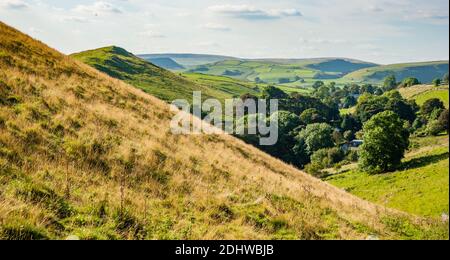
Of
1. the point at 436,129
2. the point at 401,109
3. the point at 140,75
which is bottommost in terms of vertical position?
the point at 436,129

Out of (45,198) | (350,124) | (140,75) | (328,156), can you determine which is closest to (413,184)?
(328,156)

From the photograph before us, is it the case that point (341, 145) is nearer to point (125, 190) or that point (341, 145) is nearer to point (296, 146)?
point (296, 146)

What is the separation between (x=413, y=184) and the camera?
2092 inches

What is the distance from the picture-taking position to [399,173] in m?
61.3

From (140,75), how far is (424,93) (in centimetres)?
12478

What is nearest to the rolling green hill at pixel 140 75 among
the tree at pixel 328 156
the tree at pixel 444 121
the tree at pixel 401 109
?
the tree at pixel 328 156

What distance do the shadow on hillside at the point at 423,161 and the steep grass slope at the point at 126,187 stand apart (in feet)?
168

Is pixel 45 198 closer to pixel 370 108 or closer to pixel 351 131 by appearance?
pixel 351 131

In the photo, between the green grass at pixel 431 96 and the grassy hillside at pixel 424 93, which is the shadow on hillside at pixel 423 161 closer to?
the grassy hillside at pixel 424 93

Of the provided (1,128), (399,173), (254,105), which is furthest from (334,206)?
(254,105)

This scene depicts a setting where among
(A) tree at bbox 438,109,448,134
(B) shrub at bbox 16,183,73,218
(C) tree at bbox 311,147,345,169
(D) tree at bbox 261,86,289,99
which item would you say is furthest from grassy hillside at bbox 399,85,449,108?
(B) shrub at bbox 16,183,73,218

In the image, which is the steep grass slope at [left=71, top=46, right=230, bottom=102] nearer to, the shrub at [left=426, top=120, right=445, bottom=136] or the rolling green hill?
the rolling green hill

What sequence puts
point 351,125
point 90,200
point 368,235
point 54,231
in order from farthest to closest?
point 351,125
point 368,235
point 90,200
point 54,231

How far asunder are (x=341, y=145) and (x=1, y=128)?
104433mm
